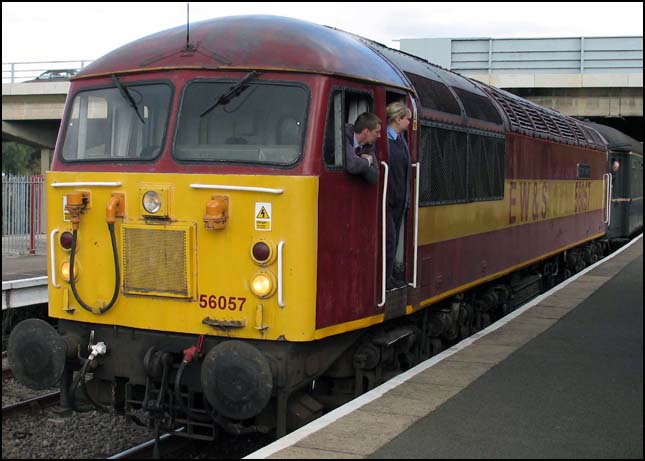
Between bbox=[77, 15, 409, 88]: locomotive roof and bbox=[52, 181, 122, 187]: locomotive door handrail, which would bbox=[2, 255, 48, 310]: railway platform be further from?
bbox=[77, 15, 409, 88]: locomotive roof

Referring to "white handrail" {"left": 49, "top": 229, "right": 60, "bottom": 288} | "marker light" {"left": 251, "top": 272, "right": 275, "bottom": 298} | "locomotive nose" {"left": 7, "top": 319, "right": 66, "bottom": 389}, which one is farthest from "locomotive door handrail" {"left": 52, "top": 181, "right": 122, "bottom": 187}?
"marker light" {"left": 251, "top": 272, "right": 275, "bottom": 298}

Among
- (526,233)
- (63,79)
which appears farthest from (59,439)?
(63,79)

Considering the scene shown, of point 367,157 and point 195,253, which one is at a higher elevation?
point 367,157

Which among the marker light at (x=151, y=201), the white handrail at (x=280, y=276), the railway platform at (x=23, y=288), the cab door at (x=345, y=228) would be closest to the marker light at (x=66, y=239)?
the marker light at (x=151, y=201)

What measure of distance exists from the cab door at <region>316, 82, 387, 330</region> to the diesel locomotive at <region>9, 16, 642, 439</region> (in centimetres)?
2

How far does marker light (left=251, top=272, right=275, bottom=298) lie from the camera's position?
20.5 ft

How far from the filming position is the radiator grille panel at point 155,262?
21.3 feet

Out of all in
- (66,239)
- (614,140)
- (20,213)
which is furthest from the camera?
(614,140)

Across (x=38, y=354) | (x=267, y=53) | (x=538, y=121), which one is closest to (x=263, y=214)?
(x=267, y=53)

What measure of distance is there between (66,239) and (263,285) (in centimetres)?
179

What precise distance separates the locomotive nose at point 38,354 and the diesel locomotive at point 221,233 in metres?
0.01

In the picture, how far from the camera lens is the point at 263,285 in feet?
20.6

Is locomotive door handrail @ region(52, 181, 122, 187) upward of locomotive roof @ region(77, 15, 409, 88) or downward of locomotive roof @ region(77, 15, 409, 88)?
downward

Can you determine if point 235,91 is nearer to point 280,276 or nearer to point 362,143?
point 362,143
